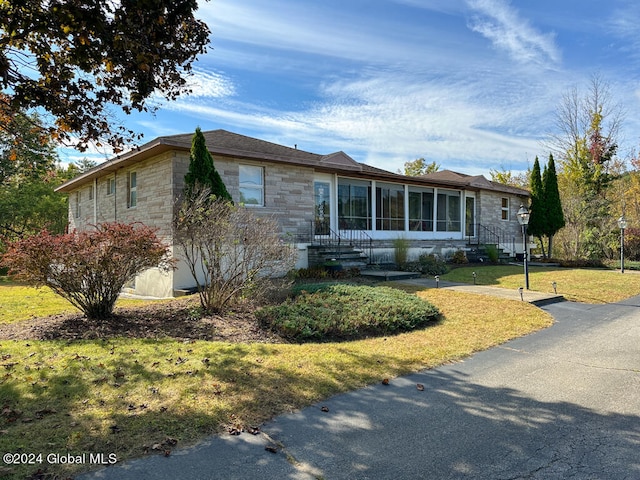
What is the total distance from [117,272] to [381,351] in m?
4.47

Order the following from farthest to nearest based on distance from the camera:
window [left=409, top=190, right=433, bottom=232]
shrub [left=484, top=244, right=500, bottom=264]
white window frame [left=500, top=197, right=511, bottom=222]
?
white window frame [left=500, top=197, right=511, bottom=222], shrub [left=484, top=244, right=500, bottom=264], window [left=409, top=190, right=433, bottom=232]

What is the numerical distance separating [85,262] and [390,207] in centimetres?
1370

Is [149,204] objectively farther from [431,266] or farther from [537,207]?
[537,207]

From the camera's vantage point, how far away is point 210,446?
301 centimetres

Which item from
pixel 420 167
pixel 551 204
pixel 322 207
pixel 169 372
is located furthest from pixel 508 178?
pixel 169 372

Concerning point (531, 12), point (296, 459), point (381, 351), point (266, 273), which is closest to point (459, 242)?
point (531, 12)

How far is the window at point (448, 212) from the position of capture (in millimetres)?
20172

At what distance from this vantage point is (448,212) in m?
20.5

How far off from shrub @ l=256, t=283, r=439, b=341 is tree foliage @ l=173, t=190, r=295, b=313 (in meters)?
0.85

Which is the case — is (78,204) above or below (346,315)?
above

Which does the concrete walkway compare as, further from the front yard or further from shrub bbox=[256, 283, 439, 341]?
shrub bbox=[256, 283, 439, 341]

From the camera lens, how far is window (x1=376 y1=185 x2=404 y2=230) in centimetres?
1764

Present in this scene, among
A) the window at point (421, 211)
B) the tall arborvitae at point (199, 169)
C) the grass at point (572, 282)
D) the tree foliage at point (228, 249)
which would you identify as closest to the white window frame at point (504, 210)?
the window at point (421, 211)

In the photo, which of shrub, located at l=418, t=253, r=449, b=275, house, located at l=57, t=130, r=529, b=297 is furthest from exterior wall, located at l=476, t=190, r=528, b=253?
shrub, located at l=418, t=253, r=449, b=275
